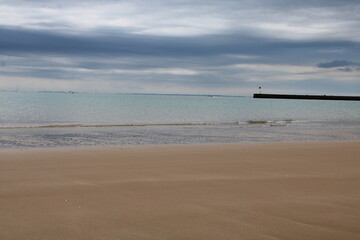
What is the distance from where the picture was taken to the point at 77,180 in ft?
27.3

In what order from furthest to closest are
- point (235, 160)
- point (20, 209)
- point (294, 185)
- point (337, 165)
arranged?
point (235, 160) → point (337, 165) → point (294, 185) → point (20, 209)

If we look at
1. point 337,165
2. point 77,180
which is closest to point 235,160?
point 337,165

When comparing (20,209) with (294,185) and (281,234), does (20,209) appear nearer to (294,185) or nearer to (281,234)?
(281,234)

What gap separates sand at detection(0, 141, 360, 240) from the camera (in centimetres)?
508

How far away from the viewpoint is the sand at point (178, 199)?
5082mm

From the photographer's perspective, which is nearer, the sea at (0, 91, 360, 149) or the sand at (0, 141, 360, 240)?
the sand at (0, 141, 360, 240)

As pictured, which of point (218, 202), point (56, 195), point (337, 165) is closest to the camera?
point (218, 202)

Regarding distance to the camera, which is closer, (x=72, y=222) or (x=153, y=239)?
(x=153, y=239)

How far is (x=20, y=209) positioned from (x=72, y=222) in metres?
1.14

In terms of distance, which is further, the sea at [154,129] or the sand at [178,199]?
the sea at [154,129]

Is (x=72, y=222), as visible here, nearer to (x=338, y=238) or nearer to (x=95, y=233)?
(x=95, y=233)

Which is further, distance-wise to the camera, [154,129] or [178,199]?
[154,129]

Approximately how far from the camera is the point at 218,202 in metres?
6.47

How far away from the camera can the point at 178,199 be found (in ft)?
21.9
